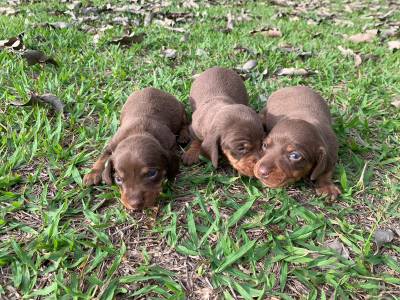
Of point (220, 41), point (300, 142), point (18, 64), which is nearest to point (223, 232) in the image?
point (300, 142)

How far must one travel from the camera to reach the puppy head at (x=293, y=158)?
3553 millimetres

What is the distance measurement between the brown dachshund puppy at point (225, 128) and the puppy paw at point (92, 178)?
0.88 metres

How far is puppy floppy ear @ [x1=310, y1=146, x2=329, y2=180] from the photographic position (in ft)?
11.7

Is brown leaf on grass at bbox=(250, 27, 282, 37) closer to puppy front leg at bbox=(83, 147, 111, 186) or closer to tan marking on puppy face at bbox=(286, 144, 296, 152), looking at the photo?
tan marking on puppy face at bbox=(286, 144, 296, 152)

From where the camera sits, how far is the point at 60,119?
4.20m

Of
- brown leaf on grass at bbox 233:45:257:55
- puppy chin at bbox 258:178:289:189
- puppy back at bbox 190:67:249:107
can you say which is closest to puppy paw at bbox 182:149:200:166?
puppy chin at bbox 258:178:289:189

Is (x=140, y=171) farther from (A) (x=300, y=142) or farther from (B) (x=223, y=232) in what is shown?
(A) (x=300, y=142)

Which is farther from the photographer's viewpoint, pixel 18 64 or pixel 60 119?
pixel 18 64

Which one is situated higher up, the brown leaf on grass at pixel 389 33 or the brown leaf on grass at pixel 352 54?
the brown leaf on grass at pixel 352 54

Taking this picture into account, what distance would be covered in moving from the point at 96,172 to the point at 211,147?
112cm

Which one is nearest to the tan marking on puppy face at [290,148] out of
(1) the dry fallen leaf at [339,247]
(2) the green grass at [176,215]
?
(2) the green grass at [176,215]

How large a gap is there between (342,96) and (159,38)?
323 cm

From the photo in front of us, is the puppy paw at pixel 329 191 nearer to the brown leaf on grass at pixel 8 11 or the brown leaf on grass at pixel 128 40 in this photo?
the brown leaf on grass at pixel 128 40

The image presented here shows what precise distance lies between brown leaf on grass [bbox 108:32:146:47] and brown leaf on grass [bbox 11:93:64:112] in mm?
2257
